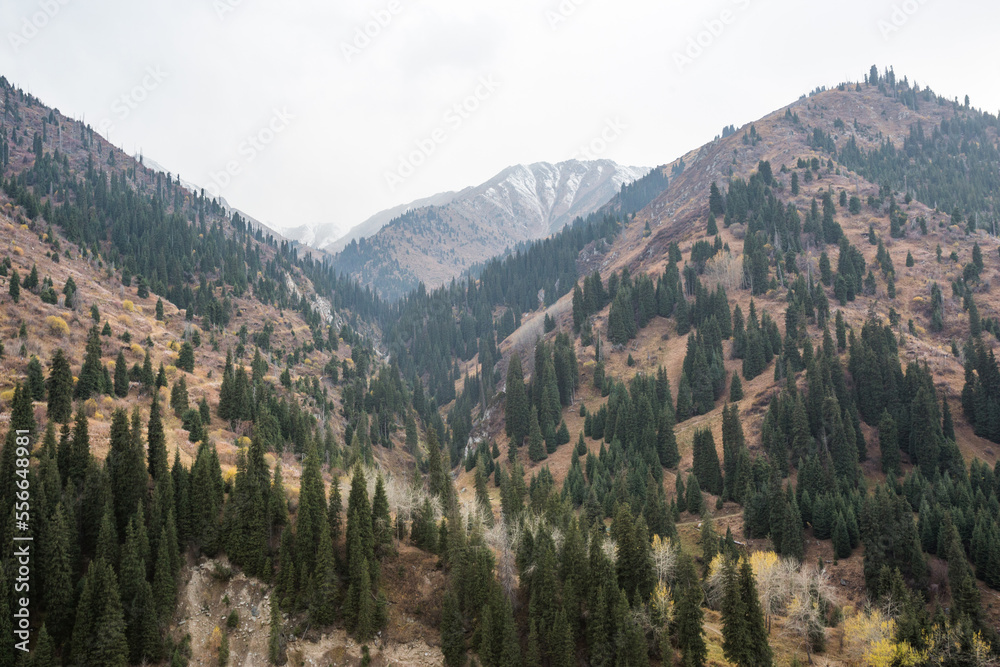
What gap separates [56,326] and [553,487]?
310 feet

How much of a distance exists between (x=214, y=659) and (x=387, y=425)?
117139mm

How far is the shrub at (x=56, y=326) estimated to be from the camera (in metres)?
107

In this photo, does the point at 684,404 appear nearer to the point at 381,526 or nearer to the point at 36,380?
the point at 381,526

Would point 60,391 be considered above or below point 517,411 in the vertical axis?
below

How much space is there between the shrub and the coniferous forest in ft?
6.35

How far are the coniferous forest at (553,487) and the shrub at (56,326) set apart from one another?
193cm

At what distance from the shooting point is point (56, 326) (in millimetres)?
107875

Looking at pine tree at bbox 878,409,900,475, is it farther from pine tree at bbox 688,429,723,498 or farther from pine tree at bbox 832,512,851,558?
pine tree at bbox 688,429,723,498

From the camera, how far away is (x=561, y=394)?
564 ft

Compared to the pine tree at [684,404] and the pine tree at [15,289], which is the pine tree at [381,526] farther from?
the pine tree at [684,404]

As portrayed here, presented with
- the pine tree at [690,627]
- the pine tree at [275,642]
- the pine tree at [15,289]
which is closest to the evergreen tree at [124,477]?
the pine tree at [275,642]

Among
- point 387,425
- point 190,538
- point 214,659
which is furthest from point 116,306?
point 214,659

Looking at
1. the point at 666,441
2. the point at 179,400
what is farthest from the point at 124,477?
the point at 666,441

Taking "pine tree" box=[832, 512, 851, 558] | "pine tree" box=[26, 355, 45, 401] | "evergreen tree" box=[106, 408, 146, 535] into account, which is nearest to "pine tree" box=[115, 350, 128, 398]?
"pine tree" box=[26, 355, 45, 401]
